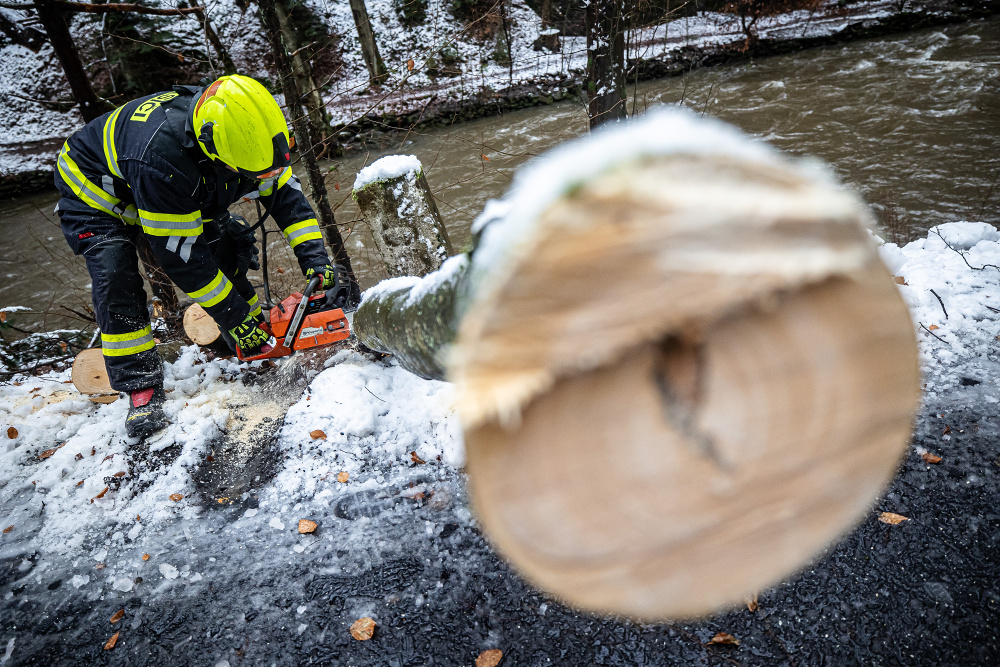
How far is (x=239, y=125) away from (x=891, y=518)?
3.73m

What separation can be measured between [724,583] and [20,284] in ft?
35.8

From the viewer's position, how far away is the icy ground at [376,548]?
1.91m

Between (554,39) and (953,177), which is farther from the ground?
(554,39)

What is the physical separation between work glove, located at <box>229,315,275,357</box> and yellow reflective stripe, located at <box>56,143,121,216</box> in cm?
110

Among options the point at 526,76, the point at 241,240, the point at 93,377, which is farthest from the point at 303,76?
the point at 526,76

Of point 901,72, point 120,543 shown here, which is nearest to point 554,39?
point 901,72

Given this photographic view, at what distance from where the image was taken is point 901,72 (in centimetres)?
1055

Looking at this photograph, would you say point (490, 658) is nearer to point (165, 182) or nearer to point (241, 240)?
point (165, 182)

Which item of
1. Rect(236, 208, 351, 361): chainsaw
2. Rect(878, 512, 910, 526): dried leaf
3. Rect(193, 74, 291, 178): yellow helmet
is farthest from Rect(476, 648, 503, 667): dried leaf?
Rect(193, 74, 291, 178): yellow helmet

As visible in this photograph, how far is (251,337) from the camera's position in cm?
354

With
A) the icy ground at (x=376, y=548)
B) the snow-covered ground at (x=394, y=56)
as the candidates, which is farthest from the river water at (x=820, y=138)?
the icy ground at (x=376, y=548)

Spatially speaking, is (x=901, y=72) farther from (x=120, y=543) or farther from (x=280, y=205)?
(x=120, y=543)

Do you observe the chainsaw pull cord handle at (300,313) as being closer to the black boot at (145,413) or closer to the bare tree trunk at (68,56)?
the black boot at (145,413)

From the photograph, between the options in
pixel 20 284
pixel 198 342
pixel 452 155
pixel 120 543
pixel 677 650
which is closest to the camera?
pixel 677 650
